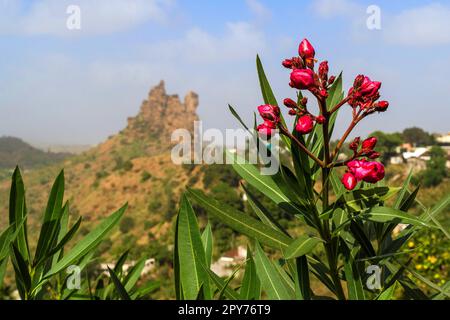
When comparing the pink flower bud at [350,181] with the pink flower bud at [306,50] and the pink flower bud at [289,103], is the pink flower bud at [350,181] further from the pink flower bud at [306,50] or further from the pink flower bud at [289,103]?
the pink flower bud at [306,50]

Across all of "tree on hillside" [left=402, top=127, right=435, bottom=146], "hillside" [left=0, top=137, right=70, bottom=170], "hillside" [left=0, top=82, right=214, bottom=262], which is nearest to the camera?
"hillside" [left=0, top=82, right=214, bottom=262]

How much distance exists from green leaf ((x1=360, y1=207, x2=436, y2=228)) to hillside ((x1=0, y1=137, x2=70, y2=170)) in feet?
399

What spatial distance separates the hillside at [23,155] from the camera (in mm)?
116131

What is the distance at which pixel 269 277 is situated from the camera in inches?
40.4

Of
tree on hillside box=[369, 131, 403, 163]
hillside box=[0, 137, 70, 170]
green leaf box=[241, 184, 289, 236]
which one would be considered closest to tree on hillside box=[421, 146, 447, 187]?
tree on hillside box=[369, 131, 403, 163]

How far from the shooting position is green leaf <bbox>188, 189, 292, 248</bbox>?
42.6 inches

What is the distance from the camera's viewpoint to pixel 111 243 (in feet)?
204

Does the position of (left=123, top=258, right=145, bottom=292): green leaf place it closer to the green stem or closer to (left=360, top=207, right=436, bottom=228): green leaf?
the green stem

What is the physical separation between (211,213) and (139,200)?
7231 cm

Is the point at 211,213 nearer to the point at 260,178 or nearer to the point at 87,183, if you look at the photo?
the point at 260,178

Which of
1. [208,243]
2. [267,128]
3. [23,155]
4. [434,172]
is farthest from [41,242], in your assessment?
[23,155]

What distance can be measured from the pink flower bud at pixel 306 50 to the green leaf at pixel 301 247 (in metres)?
0.44

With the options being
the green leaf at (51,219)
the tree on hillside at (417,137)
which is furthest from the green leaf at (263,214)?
the tree on hillside at (417,137)
